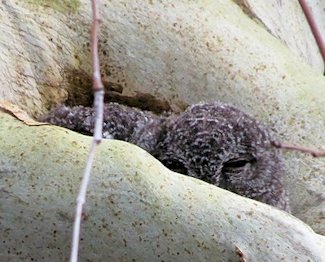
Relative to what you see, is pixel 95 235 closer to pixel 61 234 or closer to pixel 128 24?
pixel 61 234

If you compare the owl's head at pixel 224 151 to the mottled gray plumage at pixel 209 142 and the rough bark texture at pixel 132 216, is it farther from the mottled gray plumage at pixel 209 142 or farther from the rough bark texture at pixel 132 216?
the rough bark texture at pixel 132 216

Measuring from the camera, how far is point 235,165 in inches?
93.5

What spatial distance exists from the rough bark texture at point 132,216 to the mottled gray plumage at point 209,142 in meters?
0.39

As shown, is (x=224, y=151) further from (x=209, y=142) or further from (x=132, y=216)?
(x=132, y=216)

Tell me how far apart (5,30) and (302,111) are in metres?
0.98

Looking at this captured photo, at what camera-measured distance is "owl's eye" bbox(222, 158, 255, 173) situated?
2.35 m

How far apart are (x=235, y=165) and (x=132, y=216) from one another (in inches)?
22.2

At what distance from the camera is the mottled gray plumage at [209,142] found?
2318 mm

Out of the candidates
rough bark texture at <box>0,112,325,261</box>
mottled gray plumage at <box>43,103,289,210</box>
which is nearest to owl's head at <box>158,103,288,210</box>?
mottled gray plumage at <box>43,103,289,210</box>

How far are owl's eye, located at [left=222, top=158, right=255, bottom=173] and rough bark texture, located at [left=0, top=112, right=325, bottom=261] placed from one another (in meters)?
0.42

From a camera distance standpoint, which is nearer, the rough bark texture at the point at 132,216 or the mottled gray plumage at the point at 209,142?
the rough bark texture at the point at 132,216

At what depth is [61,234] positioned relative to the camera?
1.88 m

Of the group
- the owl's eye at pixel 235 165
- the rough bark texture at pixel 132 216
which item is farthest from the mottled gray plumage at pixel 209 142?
the rough bark texture at pixel 132 216

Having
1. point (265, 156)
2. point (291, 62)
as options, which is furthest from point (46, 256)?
point (291, 62)
